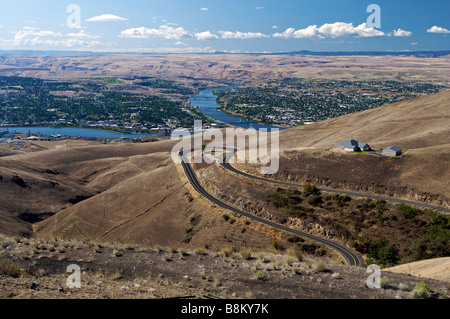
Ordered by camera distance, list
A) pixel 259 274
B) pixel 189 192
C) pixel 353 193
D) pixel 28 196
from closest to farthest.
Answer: pixel 259 274, pixel 353 193, pixel 189 192, pixel 28 196

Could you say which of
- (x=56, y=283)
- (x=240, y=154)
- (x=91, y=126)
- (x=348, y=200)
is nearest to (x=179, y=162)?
(x=240, y=154)

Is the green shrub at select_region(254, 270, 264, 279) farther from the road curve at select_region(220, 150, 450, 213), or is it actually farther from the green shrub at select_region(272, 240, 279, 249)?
the road curve at select_region(220, 150, 450, 213)

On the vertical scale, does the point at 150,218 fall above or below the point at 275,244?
below

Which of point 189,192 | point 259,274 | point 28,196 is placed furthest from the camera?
point 28,196

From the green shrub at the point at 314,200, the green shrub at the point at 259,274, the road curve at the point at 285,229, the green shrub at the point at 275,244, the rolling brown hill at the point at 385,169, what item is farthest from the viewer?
the green shrub at the point at 314,200

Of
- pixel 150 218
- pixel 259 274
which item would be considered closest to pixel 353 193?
pixel 150 218

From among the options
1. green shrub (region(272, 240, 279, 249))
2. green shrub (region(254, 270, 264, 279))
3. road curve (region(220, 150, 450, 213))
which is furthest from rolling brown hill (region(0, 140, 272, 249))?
green shrub (region(254, 270, 264, 279))

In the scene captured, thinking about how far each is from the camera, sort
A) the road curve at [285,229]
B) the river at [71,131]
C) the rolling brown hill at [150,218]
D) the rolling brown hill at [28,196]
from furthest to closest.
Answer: the river at [71,131]
the rolling brown hill at [28,196]
the rolling brown hill at [150,218]
the road curve at [285,229]

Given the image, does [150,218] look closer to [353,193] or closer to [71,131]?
[353,193]

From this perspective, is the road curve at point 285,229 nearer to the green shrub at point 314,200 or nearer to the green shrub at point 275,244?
the green shrub at point 275,244

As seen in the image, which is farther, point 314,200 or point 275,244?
point 314,200

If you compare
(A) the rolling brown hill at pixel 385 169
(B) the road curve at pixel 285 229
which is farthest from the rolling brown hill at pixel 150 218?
(A) the rolling brown hill at pixel 385 169
